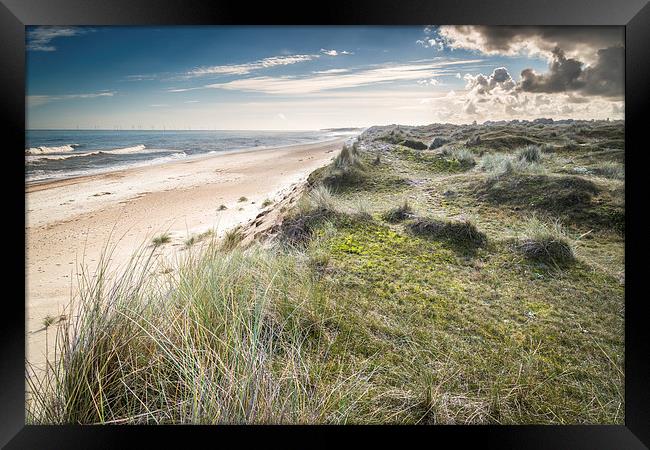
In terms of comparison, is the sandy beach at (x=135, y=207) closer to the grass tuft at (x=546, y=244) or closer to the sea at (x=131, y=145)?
the sea at (x=131, y=145)

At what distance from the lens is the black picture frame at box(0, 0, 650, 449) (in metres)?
1.84

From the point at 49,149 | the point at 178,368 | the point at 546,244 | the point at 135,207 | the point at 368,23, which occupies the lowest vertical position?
the point at 178,368

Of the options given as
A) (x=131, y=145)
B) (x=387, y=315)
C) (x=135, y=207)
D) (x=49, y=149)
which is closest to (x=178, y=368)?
(x=387, y=315)

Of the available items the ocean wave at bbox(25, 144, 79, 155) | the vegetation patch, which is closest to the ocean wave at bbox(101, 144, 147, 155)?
the ocean wave at bbox(25, 144, 79, 155)

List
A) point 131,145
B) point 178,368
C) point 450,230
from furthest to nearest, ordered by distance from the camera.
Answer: point 450,230 → point 131,145 → point 178,368

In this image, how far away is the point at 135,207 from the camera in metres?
2.73

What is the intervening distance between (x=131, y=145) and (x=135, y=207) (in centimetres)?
43

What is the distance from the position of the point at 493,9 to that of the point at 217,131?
70.9 inches

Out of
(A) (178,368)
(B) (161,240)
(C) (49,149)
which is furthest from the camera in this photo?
(B) (161,240)

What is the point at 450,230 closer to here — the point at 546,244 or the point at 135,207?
the point at 546,244

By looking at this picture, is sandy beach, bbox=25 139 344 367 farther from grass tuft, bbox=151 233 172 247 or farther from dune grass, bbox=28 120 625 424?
dune grass, bbox=28 120 625 424

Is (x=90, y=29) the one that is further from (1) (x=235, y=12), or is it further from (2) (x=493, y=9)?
(2) (x=493, y=9)

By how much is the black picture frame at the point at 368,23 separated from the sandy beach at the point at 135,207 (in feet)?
0.67
